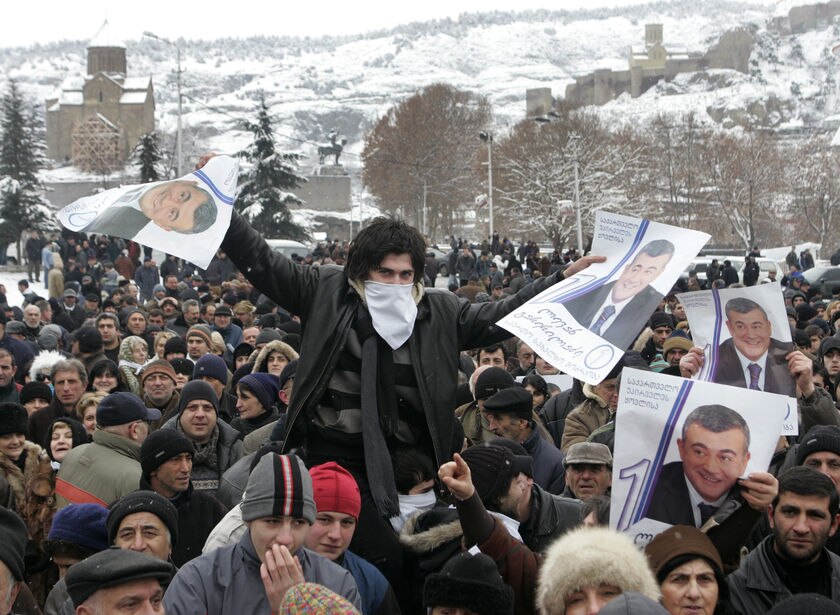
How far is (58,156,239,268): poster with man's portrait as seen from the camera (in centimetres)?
495

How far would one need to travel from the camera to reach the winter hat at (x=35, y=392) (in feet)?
29.4

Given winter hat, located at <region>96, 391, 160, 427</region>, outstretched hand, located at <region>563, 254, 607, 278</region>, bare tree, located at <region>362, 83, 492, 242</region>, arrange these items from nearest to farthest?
outstretched hand, located at <region>563, 254, 607, 278</region>
winter hat, located at <region>96, 391, 160, 427</region>
bare tree, located at <region>362, 83, 492, 242</region>

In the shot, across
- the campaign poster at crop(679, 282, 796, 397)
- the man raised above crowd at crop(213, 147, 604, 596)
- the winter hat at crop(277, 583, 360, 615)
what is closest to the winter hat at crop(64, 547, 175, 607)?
the winter hat at crop(277, 583, 360, 615)

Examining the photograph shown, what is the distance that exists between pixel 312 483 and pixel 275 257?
96 centimetres

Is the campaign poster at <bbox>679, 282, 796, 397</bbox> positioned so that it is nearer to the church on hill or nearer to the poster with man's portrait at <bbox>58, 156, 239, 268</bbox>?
the poster with man's portrait at <bbox>58, 156, 239, 268</bbox>

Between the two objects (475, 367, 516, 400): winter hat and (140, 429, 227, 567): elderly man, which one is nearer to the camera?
(140, 429, 227, 567): elderly man

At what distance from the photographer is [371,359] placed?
190 inches

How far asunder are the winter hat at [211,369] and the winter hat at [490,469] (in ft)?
13.6

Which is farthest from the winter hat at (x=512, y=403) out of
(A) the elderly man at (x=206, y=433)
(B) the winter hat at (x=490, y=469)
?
(B) the winter hat at (x=490, y=469)

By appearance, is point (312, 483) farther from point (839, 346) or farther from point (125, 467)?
point (839, 346)

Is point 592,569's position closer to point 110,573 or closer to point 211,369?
point 110,573

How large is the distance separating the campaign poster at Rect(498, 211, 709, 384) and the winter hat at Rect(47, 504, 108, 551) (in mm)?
1835

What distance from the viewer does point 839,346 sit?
10461mm

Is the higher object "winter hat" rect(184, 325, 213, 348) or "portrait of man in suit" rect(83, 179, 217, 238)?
"portrait of man in suit" rect(83, 179, 217, 238)
